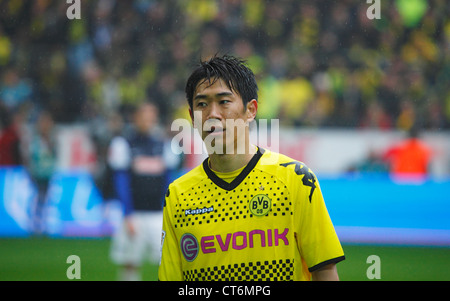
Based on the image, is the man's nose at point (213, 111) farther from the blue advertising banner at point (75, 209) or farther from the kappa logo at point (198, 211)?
the blue advertising banner at point (75, 209)

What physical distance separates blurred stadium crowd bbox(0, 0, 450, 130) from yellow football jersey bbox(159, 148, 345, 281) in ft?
25.3

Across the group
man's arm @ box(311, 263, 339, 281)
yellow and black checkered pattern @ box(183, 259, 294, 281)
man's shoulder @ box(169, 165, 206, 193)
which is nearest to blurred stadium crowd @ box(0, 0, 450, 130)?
man's shoulder @ box(169, 165, 206, 193)

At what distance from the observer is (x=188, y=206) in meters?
2.72

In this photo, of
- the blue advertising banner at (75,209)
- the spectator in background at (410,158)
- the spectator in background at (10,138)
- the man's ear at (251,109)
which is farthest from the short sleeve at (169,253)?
the spectator in background at (10,138)

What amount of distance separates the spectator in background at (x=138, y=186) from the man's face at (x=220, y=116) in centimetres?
436

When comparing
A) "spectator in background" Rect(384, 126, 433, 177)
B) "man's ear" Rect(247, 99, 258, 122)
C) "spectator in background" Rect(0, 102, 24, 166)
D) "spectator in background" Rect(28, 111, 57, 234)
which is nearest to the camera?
"man's ear" Rect(247, 99, 258, 122)

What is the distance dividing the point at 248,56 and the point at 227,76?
8.47 m

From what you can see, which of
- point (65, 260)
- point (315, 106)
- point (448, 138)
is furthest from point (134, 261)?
point (448, 138)

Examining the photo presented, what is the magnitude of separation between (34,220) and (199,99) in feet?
24.7

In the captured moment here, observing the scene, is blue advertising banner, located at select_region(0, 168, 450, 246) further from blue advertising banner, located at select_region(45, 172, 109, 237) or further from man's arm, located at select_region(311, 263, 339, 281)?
man's arm, located at select_region(311, 263, 339, 281)

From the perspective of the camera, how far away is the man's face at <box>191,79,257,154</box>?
2.62m

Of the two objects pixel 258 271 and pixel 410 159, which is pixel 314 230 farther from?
pixel 410 159

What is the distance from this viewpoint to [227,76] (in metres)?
2.68
